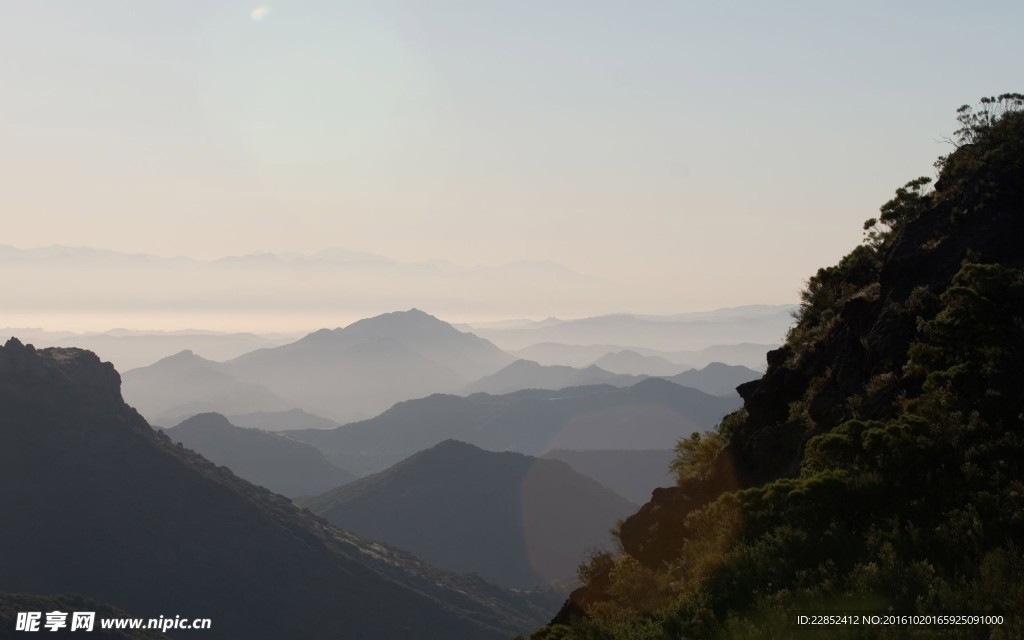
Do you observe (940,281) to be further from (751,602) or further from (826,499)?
(751,602)

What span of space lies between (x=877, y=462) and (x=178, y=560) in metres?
178

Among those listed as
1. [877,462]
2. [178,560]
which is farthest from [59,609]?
[877,462]

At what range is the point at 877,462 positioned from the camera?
76.7 feet

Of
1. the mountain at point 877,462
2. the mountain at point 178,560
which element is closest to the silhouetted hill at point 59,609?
the mountain at point 178,560

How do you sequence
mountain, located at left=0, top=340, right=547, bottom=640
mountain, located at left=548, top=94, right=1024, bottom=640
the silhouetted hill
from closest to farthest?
mountain, located at left=548, top=94, right=1024, bottom=640, the silhouetted hill, mountain, located at left=0, top=340, right=547, bottom=640

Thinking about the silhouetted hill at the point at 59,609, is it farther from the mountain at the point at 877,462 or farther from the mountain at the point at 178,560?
the mountain at the point at 877,462

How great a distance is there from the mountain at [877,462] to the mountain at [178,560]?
150 metres

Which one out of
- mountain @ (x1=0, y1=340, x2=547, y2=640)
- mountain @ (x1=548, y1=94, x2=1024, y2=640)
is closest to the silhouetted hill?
mountain @ (x1=0, y1=340, x2=547, y2=640)

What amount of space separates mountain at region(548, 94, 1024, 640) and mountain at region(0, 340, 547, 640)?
149759 millimetres

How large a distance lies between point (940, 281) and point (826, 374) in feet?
16.2

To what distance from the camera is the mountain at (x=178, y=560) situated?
166 meters

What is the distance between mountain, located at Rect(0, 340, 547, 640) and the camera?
546 ft

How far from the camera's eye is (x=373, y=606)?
594 ft

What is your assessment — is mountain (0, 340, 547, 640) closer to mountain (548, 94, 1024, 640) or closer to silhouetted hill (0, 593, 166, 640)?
silhouetted hill (0, 593, 166, 640)
